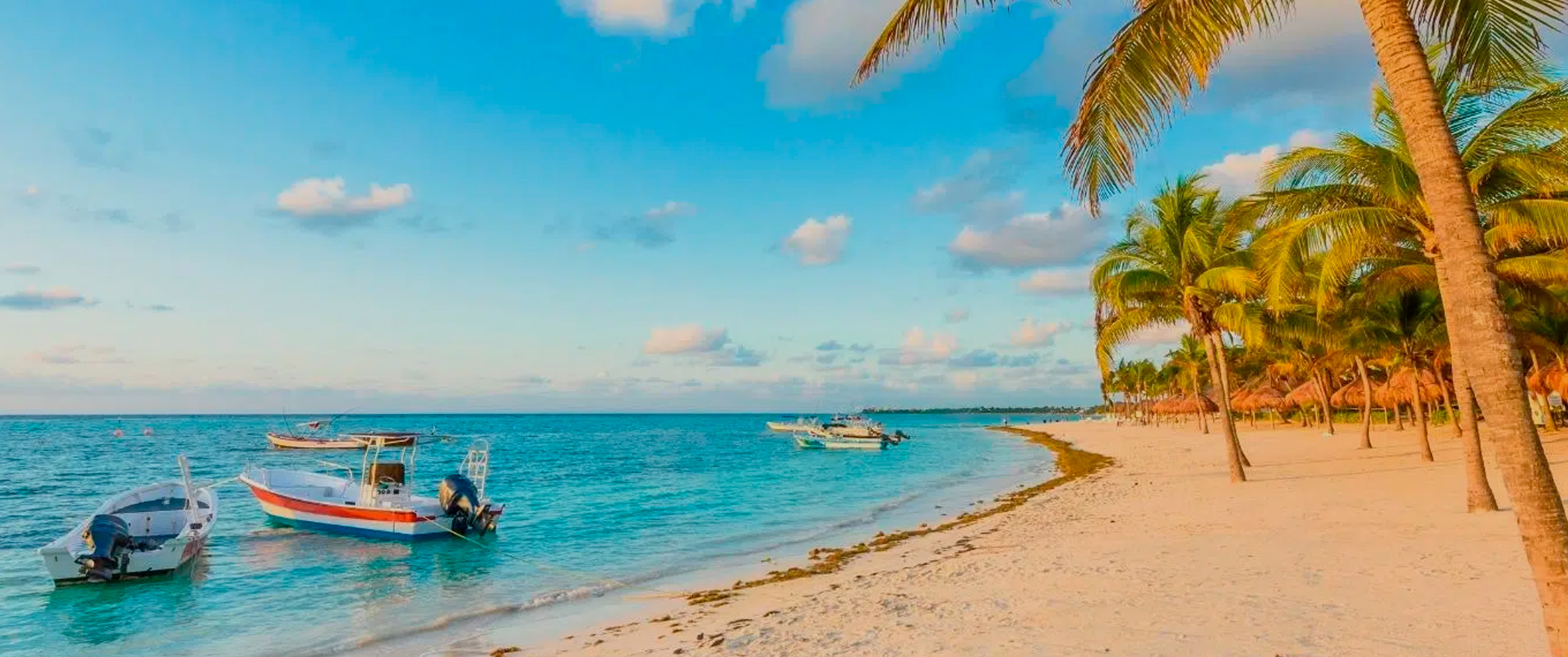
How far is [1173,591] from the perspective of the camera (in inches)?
322

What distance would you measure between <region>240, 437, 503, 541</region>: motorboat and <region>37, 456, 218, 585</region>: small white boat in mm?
2819

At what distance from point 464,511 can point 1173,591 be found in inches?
691

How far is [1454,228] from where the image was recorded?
411cm

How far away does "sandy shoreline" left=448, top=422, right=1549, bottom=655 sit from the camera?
645 cm

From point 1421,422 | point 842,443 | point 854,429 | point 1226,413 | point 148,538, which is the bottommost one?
point 148,538

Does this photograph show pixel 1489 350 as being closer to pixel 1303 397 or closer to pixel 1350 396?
pixel 1350 396

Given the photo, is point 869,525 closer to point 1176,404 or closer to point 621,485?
point 621,485

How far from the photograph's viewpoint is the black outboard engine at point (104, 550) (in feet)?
48.8

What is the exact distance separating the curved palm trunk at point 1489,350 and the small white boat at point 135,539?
2079cm

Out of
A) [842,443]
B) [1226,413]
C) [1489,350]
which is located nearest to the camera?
[1489,350]

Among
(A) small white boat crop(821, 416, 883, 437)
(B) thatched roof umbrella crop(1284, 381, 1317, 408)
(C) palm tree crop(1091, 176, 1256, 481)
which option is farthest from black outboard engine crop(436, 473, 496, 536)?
(B) thatched roof umbrella crop(1284, 381, 1317, 408)

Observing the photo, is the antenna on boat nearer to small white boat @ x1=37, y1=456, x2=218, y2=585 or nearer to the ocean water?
small white boat @ x1=37, y1=456, x2=218, y2=585

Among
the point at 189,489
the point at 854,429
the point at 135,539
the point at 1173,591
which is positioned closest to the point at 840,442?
the point at 854,429

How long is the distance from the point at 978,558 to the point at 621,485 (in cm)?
2731
